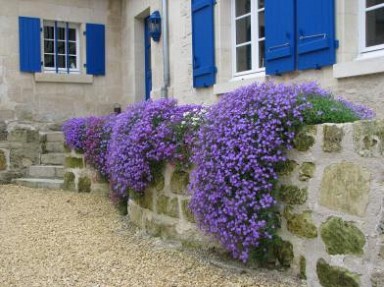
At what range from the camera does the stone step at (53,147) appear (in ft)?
27.0

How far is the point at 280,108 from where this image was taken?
10.2 ft

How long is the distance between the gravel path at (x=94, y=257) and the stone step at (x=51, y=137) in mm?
2384

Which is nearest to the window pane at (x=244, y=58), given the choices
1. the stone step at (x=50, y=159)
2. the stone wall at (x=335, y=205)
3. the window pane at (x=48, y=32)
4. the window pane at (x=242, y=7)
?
the window pane at (x=242, y=7)

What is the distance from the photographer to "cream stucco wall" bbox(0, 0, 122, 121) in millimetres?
8992

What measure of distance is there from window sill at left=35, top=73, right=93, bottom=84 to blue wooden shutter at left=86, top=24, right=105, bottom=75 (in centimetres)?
17

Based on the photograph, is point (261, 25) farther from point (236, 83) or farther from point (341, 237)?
point (341, 237)

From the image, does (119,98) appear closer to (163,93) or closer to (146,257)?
(163,93)

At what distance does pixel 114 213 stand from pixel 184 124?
2062mm

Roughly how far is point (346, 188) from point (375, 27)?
2.47 metres

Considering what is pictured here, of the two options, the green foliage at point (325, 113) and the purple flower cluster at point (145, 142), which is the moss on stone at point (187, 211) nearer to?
the purple flower cluster at point (145, 142)

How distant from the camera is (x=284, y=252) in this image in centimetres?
322

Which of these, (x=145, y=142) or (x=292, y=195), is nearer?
(x=292, y=195)

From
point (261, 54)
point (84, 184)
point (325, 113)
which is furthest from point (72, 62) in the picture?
point (325, 113)

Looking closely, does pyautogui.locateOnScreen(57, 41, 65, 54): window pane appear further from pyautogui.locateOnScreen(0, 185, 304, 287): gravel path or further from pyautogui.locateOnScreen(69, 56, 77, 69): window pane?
pyautogui.locateOnScreen(0, 185, 304, 287): gravel path
